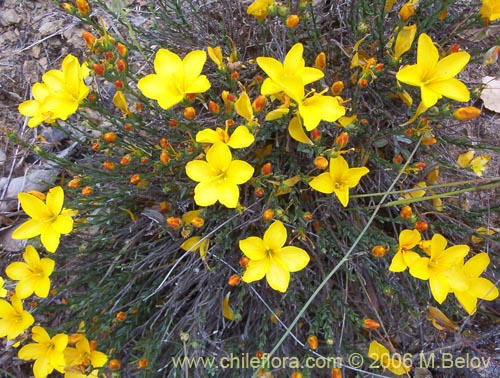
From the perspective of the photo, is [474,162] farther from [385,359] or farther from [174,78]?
[174,78]

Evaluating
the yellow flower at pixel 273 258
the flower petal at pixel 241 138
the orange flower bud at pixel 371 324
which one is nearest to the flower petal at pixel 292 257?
the yellow flower at pixel 273 258

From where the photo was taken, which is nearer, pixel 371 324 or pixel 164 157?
pixel 371 324

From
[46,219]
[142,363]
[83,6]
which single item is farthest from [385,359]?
[83,6]

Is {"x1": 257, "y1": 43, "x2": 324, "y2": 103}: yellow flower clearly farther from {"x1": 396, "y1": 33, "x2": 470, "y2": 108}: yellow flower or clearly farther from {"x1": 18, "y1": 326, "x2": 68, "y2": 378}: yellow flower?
{"x1": 18, "y1": 326, "x2": 68, "y2": 378}: yellow flower

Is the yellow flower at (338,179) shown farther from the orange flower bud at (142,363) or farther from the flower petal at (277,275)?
the orange flower bud at (142,363)

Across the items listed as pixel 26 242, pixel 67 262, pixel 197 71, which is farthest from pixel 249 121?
pixel 26 242

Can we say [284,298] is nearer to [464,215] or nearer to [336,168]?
[336,168]
